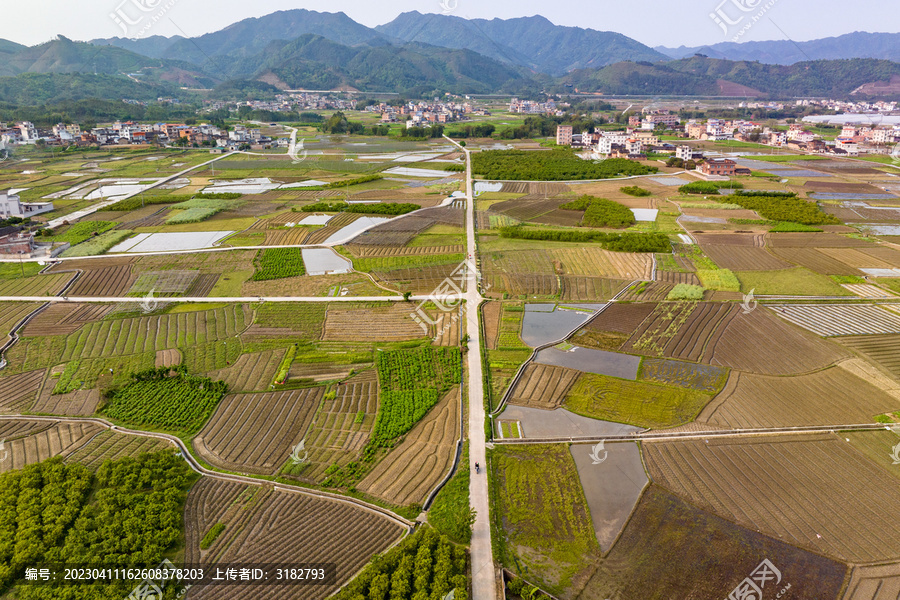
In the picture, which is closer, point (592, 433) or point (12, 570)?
point (12, 570)

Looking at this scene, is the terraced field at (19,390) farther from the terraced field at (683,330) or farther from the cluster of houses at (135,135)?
the cluster of houses at (135,135)

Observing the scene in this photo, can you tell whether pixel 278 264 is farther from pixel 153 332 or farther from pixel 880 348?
pixel 880 348

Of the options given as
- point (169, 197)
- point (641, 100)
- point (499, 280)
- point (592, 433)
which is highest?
point (641, 100)

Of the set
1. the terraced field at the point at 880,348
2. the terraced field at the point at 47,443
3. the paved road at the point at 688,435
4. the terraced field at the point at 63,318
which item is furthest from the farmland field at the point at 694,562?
the terraced field at the point at 63,318

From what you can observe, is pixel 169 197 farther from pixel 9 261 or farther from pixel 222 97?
pixel 222 97

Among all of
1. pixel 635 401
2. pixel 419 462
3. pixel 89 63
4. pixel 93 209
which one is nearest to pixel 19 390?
pixel 419 462

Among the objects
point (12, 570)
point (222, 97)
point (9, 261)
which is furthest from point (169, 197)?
point (222, 97)

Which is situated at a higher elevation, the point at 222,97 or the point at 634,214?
the point at 222,97
